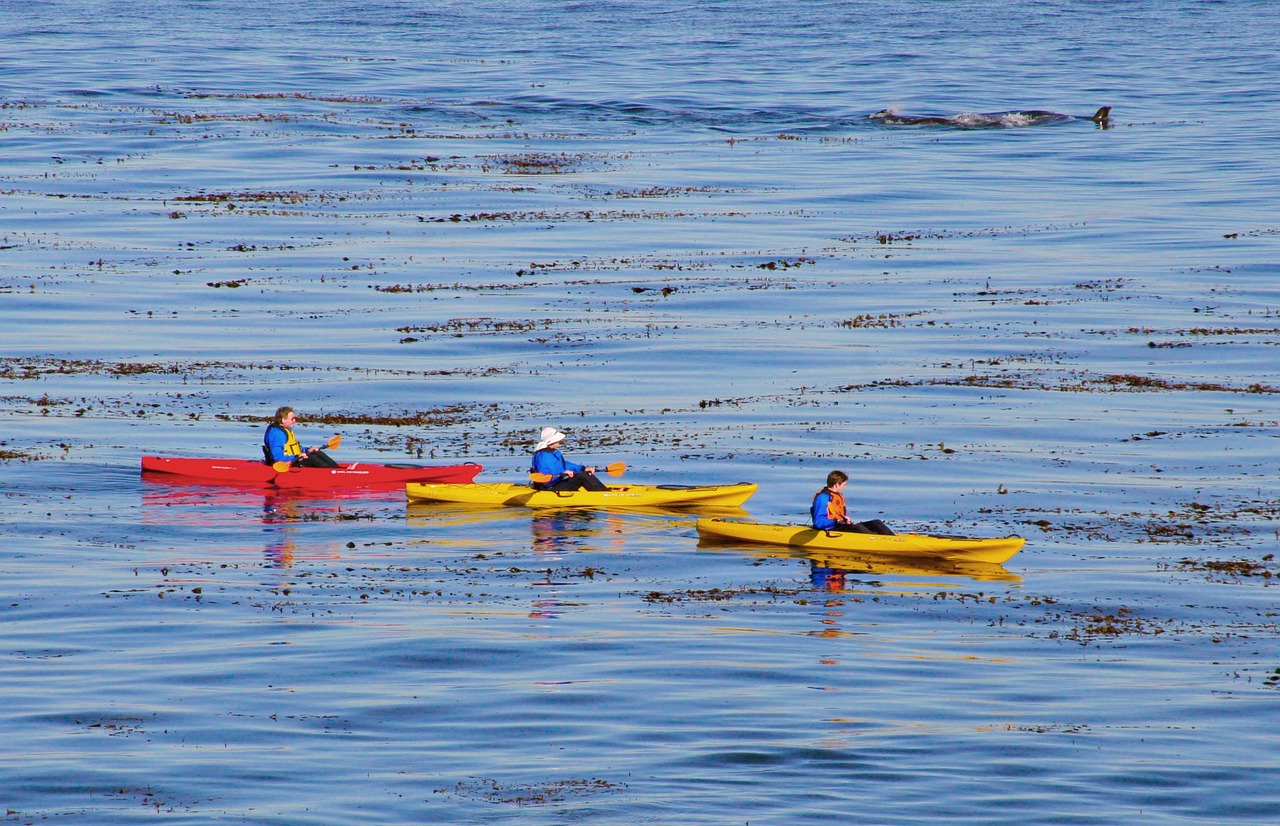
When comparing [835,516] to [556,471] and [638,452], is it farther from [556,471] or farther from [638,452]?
[638,452]

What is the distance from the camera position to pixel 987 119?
9794cm

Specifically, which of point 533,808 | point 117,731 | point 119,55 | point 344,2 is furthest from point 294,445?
point 344,2

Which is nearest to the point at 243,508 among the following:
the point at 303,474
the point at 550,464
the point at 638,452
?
the point at 303,474

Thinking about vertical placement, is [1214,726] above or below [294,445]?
below

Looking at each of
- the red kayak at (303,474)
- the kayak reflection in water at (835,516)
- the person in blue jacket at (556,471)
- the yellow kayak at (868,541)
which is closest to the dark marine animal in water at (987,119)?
the red kayak at (303,474)

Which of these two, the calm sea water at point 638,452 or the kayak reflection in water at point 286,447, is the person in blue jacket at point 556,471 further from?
the kayak reflection in water at point 286,447

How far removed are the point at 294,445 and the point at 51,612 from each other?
953cm

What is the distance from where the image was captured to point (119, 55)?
125 meters

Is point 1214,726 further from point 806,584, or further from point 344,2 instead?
point 344,2

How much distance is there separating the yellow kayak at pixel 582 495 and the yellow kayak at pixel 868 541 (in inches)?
76.1

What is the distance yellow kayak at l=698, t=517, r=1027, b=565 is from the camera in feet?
86.4

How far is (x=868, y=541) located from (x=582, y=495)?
19.0 ft

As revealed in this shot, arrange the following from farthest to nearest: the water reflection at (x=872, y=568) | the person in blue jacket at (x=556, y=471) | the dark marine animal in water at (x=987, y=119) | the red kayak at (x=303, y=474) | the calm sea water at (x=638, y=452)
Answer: the dark marine animal in water at (x=987, y=119)
the red kayak at (x=303, y=474)
the person in blue jacket at (x=556, y=471)
the water reflection at (x=872, y=568)
the calm sea water at (x=638, y=452)

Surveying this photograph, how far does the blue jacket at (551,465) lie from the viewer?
30391 millimetres
